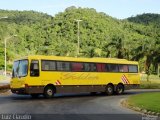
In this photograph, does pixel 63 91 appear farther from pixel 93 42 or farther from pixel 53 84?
pixel 93 42

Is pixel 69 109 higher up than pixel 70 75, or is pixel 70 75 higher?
pixel 70 75

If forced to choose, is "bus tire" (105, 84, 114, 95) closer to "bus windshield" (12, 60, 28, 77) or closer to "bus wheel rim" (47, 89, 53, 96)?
"bus wheel rim" (47, 89, 53, 96)

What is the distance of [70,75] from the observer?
30672 mm

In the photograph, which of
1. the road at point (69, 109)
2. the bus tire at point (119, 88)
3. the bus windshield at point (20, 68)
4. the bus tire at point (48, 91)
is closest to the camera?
the road at point (69, 109)

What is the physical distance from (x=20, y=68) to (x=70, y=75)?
4.32 meters

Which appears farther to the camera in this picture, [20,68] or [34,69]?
[20,68]

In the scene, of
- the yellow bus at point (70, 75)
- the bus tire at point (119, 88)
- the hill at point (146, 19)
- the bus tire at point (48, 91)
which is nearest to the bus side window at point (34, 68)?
the yellow bus at point (70, 75)

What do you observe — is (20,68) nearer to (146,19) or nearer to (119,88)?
(119,88)

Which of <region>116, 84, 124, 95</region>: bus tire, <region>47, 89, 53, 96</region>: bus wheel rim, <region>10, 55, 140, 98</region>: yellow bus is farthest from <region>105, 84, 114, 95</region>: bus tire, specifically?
<region>47, 89, 53, 96</region>: bus wheel rim

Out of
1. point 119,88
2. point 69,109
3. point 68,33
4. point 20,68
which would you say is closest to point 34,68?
point 20,68

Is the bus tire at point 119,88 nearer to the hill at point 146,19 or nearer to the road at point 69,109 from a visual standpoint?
the road at point 69,109

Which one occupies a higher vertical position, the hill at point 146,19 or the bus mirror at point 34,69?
the hill at point 146,19

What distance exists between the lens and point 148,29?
134m

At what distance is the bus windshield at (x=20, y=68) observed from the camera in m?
27.8
